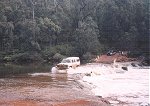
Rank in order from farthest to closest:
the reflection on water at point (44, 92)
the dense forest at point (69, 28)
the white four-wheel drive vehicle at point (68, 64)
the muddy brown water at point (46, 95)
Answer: the dense forest at point (69, 28), the white four-wheel drive vehicle at point (68, 64), the reflection on water at point (44, 92), the muddy brown water at point (46, 95)

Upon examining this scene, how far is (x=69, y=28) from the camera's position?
75812 mm

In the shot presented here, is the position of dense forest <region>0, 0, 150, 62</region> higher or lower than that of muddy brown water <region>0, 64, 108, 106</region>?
higher

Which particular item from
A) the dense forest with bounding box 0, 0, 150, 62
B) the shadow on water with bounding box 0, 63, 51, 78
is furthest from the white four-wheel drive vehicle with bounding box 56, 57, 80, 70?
the dense forest with bounding box 0, 0, 150, 62

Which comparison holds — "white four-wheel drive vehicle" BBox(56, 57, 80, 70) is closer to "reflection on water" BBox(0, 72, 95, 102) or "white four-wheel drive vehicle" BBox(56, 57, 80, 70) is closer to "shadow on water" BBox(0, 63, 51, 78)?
"shadow on water" BBox(0, 63, 51, 78)

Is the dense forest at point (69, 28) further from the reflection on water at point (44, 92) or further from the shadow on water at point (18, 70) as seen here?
the reflection on water at point (44, 92)

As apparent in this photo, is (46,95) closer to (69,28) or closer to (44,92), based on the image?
(44,92)

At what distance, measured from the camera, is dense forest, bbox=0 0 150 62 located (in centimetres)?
6562

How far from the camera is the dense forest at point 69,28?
2584 inches

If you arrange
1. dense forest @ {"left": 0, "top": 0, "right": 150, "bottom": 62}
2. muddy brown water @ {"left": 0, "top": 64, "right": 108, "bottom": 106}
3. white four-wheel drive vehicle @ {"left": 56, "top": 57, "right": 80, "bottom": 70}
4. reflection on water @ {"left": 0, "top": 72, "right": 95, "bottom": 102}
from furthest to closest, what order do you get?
dense forest @ {"left": 0, "top": 0, "right": 150, "bottom": 62}
white four-wheel drive vehicle @ {"left": 56, "top": 57, "right": 80, "bottom": 70}
reflection on water @ {"left": 0, "top": 72, "right": 95, "bottom": 102}
muddy brown water @ {"left": 0, "top": 64, "right": 108, "bottom": 106}

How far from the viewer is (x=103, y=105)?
71.7ft

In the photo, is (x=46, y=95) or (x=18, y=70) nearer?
(x=46, y=95)

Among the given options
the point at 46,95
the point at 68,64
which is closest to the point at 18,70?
the point at 68,64

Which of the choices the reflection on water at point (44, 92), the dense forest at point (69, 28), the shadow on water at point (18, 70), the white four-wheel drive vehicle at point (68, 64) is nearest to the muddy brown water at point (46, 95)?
the reflection on water at point (44, 92)

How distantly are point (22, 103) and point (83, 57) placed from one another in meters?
40.4
